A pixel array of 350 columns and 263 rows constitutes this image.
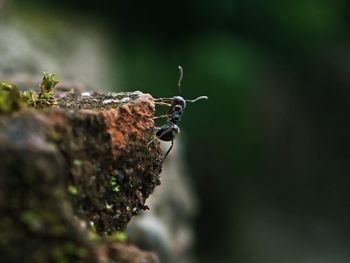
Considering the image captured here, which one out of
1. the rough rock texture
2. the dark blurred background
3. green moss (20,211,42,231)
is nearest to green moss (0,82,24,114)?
the rough rock texture

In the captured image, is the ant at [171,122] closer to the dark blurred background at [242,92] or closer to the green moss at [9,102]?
the green moss at [9,102]

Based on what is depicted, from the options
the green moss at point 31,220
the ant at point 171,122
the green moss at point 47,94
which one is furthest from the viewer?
the ant at point 171,122

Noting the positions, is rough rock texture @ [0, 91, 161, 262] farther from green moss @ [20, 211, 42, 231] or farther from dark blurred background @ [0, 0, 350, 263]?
dark blurred background @ [0, 0, 350, 263]

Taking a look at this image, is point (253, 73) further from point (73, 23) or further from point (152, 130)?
point (152, 130)

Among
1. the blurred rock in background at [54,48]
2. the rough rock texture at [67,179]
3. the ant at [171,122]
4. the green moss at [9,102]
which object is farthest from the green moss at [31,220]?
the blurred rock in background at [54,48]

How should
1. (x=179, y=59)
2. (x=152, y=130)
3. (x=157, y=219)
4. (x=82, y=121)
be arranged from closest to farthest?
(x=82, y=121) < (x=152, y=130) < (x=157, y=219) < (x=179, y=59)

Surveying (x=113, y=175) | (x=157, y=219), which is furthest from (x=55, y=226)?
(x=157, y=219)
